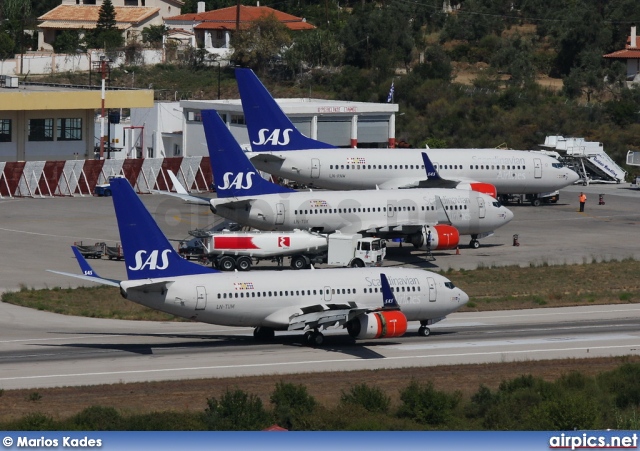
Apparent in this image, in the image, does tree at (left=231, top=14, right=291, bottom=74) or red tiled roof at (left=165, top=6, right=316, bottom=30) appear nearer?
tree at (left=231, top=14, right=291, bottom=74)

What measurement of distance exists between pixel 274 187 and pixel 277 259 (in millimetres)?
5861

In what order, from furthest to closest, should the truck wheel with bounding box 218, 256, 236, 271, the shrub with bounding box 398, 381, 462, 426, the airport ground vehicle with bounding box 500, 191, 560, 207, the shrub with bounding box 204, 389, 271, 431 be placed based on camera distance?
the airport ground vehicle with bounding box 500, 191, 560, 207 → the truck wheel with bounding box 218, 256, 236, 271 → the shrub with bounding box 398, 381, 462, 426 → the shrub with bounding box 204, 389, 271, 431

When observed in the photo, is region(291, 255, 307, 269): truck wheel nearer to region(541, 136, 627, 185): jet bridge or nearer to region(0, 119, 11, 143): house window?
region(0, 119, 11, 143): house window

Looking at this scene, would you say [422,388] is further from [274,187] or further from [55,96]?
[55,96]

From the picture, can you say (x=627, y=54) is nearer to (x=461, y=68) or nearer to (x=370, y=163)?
(x=461, y=68)

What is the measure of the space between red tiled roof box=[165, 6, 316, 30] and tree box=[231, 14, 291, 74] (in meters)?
8.39

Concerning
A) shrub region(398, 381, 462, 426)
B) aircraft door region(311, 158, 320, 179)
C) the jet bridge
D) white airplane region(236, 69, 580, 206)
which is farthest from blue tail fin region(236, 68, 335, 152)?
shrub region(398, 381, 462, 426)

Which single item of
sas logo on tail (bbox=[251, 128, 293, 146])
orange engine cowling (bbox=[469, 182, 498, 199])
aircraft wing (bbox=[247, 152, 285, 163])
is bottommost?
orange engine cowling (bbox=[469, 182, 498, 199])

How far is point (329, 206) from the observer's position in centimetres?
7788

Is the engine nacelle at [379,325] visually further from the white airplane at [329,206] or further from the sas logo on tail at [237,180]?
the sas logo on tail at [237,180]

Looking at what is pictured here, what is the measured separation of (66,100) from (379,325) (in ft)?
214

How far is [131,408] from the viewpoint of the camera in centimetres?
4078

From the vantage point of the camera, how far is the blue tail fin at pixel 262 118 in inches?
3482

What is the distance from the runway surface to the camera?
49000 mm
